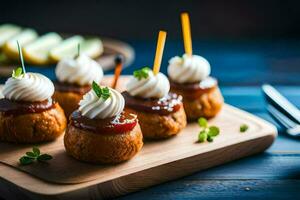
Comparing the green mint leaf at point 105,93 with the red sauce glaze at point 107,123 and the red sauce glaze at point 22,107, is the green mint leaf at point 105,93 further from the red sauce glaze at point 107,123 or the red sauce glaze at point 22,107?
the red sauce glaze at point 22,107

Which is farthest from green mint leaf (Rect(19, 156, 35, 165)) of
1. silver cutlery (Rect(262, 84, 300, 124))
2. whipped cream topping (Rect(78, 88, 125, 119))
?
silver cutlery (Rect(262, 84, 300, 124))

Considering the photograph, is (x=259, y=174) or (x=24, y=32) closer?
(x=259, y=174)

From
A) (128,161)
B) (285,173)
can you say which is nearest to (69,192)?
(128,161)

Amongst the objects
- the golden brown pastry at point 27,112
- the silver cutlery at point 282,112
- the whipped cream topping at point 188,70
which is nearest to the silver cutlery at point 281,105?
the silver cutlery at point 282,112

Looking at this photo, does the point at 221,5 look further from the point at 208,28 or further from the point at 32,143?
the point at 32,143

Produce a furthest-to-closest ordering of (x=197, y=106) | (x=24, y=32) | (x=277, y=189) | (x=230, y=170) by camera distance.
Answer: (x=24, y=32), (x=197, y=106), (x=230, y=170), (x=277, y=189)

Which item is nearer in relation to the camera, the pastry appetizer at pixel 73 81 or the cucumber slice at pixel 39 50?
the pastry appetizer at pixel 73 81
